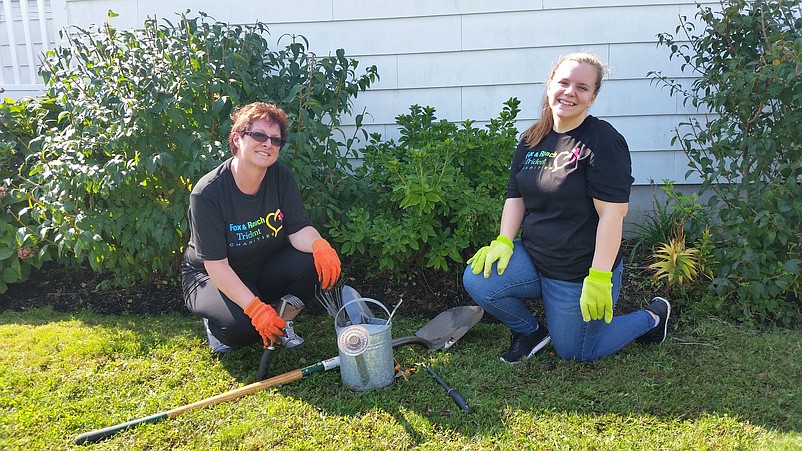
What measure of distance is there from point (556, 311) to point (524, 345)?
0.92ft

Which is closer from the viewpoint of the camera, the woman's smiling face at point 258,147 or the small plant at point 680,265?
the woman's smiling face at point 258,147

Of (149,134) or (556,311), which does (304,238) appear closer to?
(149,134)

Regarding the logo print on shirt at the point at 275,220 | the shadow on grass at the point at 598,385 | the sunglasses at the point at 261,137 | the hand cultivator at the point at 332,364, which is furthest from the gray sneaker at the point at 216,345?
the sunglasses at the point at 261,137

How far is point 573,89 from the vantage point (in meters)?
2.33

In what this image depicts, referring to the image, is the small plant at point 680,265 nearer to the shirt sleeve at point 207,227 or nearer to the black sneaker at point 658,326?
the black sneaker at point 658,326

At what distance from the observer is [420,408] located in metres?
2.28

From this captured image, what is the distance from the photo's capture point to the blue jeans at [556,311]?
247cm

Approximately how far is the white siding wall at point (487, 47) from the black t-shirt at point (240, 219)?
1.46 meters

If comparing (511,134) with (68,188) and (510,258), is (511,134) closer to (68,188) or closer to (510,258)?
(510,258)

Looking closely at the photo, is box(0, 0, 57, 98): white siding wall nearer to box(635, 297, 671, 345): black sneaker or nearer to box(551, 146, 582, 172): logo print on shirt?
box(551, 146, 582, 172): logo print on shirt

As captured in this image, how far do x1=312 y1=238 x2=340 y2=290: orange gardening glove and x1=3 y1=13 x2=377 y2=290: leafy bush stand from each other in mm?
610

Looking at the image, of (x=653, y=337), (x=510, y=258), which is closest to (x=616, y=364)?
(x=653, y=337)

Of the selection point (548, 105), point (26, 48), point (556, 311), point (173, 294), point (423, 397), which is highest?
point (26, 48)

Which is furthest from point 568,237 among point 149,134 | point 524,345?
point 149,134
